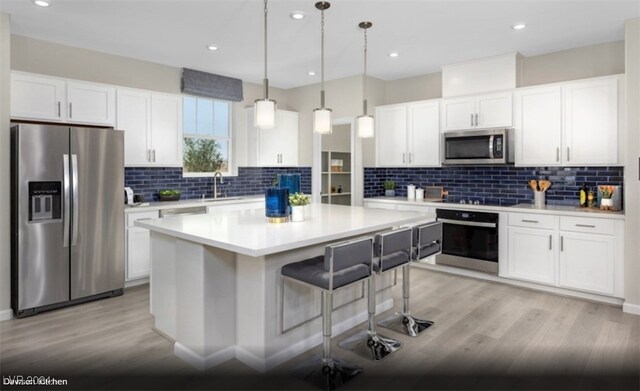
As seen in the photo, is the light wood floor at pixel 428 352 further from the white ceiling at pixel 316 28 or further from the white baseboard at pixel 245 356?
the white ceiling at pixel 316 28

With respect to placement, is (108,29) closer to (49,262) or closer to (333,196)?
(49,262)

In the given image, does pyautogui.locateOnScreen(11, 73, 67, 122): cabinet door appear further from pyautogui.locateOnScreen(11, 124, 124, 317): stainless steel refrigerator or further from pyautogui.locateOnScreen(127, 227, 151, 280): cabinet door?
pyautogui.locateOnScreen(127, 227, 151, 280): cabinet door

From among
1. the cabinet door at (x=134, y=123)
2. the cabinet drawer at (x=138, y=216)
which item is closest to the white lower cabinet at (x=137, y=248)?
the cabinet drawer at (x=138, y=216)

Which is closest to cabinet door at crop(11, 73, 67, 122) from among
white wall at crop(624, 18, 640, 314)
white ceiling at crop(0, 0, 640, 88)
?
white ceiling at crop(0, 0, 640, 88)

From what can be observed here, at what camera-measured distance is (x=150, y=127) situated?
4836 mm

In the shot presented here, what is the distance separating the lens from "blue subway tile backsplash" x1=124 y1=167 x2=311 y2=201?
5052 millimetres

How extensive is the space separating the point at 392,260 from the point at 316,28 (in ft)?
7.87

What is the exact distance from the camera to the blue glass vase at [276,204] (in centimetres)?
310

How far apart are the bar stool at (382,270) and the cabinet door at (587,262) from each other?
6.96 feet

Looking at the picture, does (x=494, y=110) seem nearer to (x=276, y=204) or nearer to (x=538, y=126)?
(x=538, y=126)

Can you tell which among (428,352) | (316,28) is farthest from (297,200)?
(316,28)

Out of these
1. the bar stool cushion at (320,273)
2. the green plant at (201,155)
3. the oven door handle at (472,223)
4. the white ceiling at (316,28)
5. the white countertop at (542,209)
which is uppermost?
the white ceiling at (316,28)

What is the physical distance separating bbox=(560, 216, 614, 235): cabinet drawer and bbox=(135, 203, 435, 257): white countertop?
5.63 feet

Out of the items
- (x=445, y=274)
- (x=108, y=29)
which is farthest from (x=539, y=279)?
(x=108, y=29)
